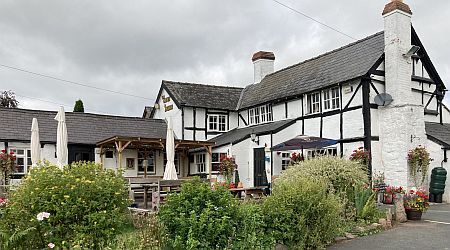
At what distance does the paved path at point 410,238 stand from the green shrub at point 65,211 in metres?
4.63

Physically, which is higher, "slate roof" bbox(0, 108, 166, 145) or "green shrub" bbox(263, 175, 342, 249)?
"slate roof" bbox(0, 108, 166, 145)

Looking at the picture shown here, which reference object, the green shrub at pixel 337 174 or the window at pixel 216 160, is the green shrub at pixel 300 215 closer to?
the green shrub at pixel 337 174

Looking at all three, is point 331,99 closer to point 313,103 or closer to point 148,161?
point 313,103

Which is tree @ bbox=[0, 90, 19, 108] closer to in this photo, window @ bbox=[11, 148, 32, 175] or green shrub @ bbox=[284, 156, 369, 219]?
window @ bbox=[11, 148, 32, 175]

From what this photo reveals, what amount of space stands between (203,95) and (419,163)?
46.1 feet

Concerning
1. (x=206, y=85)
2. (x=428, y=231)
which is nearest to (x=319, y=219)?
(x=428, y=231)

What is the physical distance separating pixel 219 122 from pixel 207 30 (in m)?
12.4

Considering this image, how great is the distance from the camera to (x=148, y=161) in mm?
24750

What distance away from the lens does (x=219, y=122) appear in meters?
27.2

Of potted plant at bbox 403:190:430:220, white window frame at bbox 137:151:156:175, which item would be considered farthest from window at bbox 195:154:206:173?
potted plant at bbox 403:190:430:220

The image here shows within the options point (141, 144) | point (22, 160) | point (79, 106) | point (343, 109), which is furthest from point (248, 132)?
point (79, 106)

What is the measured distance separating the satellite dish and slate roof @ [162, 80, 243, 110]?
10761 mm

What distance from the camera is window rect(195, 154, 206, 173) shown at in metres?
24.6

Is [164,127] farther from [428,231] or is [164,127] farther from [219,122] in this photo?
[428,231]
